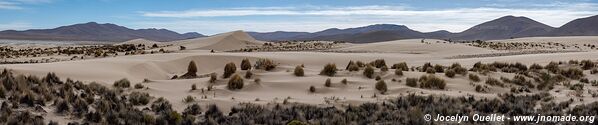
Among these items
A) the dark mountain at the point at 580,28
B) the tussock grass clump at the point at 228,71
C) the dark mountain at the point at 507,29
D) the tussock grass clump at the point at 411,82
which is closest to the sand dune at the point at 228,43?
the tussock grass clump at the point at 228,71

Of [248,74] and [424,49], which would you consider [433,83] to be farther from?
[424,49]

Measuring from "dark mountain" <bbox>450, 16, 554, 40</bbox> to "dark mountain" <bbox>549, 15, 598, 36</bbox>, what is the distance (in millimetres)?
4568

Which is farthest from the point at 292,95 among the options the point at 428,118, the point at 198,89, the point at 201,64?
the point at 201,64

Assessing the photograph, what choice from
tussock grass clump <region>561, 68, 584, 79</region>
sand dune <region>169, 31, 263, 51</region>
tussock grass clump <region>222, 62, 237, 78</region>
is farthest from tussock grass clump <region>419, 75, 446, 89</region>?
sand dune <region>169, 31, 263, 51</region>

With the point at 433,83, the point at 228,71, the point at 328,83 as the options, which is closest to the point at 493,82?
the point at 433,83

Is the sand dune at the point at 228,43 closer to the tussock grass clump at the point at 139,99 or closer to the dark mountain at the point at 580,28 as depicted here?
the tussock grass clump at the point at 139,99

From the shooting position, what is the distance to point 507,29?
182 m

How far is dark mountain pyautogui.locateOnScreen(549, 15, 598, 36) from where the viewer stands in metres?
150

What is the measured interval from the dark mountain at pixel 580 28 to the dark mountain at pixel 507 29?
4.57 meters

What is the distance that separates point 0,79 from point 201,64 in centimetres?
1861

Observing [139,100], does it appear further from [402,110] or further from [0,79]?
[402,110]

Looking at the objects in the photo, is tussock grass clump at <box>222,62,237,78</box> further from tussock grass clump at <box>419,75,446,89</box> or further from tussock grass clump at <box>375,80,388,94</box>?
tussock grass clump at <box>419,75,446,89</box>

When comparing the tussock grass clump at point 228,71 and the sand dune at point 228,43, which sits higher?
the tussock grass clump at point 228,71

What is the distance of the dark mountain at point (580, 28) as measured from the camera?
150075 millimetres
